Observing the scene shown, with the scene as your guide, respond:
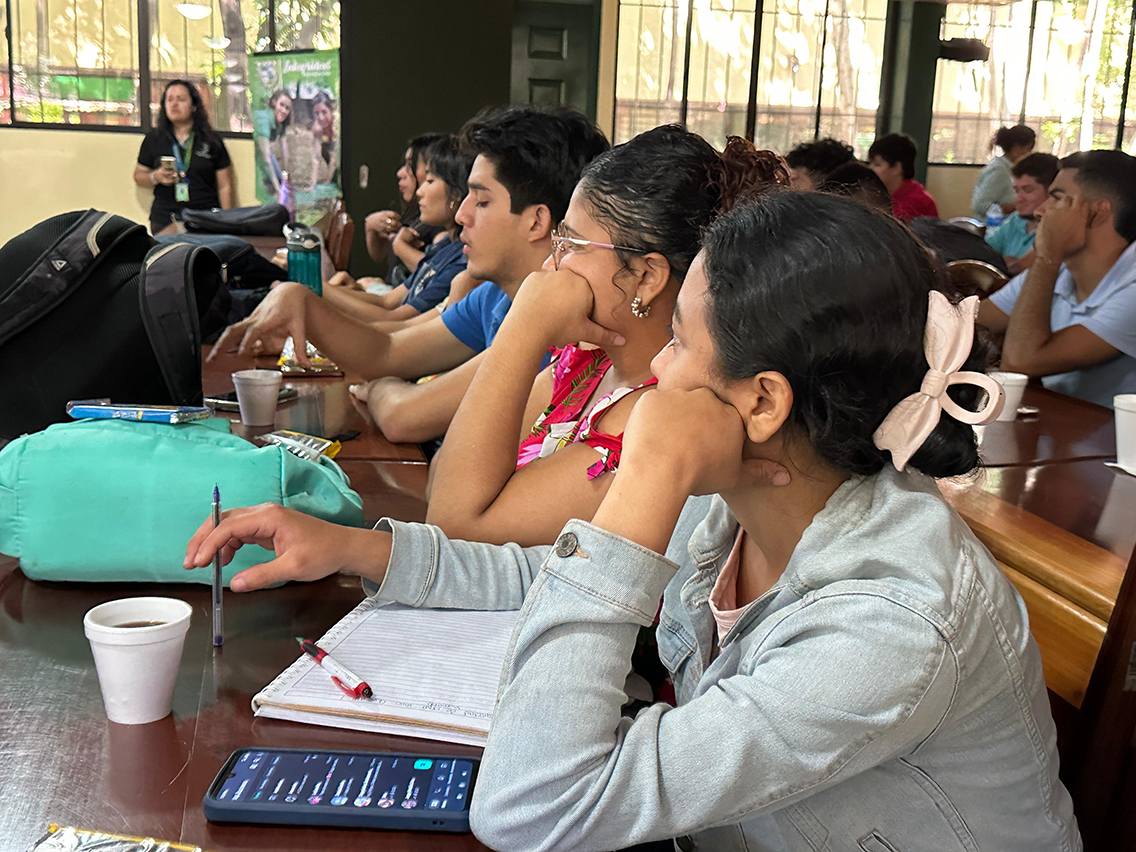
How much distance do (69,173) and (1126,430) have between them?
804 cm

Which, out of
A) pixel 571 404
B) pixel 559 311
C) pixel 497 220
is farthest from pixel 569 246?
pixel 497 220

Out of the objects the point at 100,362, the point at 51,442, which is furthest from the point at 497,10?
the point at 51,442

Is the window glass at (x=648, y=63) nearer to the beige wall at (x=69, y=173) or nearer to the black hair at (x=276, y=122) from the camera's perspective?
the black hair at (x=276, y=122)

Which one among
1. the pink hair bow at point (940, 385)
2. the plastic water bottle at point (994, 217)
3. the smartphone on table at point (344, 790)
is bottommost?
the smartphone on table at point (344, 790)

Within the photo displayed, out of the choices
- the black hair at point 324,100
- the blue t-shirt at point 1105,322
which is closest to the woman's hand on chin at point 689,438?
the blue t-shirt at point 1105,322

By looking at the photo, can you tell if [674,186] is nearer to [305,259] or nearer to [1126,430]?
[1126,430]

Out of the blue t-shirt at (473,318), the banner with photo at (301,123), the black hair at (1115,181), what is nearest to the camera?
the blue t-shirt at (473,318)

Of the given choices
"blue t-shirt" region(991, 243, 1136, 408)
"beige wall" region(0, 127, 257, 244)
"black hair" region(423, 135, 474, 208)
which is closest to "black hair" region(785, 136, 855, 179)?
"blue t-shirt" region(991, 243, 1136, 408)

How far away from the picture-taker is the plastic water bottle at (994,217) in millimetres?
6881

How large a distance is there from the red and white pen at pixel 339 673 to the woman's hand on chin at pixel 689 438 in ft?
1.09

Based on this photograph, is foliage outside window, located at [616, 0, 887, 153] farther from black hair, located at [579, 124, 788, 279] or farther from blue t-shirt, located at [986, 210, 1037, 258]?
black hair, located at [579, 124, 788, 279]

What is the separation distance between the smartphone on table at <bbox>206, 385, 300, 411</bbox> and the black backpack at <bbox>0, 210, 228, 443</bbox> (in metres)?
0.31

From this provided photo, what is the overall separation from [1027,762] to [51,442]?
106 centimetres

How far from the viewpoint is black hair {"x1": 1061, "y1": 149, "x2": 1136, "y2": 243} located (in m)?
3.11
